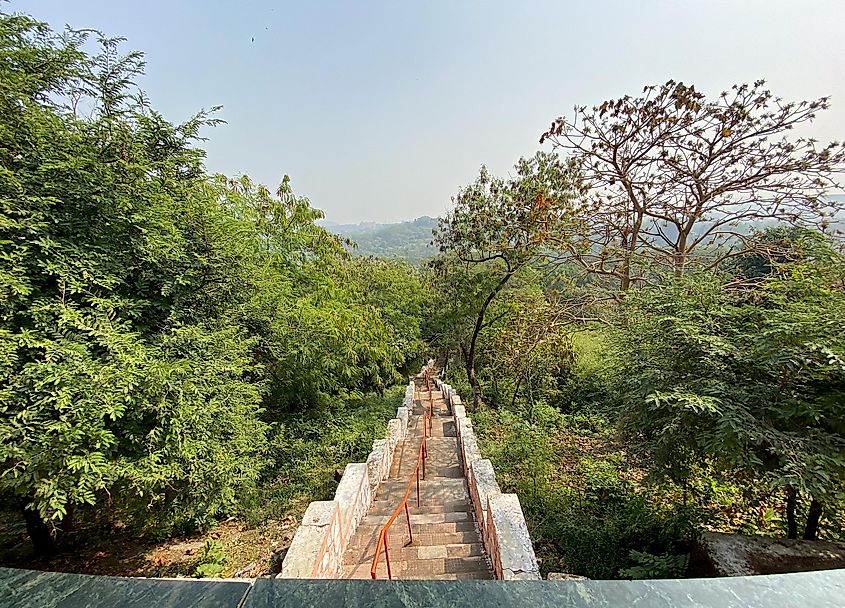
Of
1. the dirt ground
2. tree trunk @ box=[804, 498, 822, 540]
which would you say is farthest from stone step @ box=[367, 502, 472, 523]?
tree trunk @ box=[804, 498, 822, 540]

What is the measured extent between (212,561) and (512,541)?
4.55 metres

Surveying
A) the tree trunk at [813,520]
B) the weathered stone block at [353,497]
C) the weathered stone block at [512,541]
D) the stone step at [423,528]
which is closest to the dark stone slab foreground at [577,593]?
the weathered stone block at [512,541]

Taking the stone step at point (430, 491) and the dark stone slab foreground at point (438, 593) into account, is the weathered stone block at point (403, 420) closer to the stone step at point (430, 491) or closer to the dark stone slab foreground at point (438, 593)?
the stone step at point (430, 491)

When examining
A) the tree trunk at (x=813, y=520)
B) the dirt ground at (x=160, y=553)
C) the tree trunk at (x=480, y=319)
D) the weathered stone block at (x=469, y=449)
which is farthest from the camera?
the tree trunk at (x=480, y=319)

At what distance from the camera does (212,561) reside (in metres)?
5.77

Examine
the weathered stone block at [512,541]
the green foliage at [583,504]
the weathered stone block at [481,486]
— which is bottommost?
the green foliage at [583,504]

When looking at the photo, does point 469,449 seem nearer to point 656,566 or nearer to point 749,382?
point 656,566

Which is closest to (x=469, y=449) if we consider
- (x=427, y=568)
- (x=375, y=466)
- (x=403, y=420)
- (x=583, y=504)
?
(x=375, y=466)

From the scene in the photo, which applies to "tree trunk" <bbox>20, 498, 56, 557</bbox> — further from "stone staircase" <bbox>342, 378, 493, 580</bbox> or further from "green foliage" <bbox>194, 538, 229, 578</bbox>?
"stone staircase" <bbox>342, 378, 493, 580</bbox>

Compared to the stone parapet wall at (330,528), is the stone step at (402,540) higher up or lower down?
lower down

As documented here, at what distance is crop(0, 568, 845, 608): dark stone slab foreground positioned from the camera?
2.77 ft

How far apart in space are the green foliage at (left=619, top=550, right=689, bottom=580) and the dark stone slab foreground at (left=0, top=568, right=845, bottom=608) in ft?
17.1

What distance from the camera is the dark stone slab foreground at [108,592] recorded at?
0.85 metres

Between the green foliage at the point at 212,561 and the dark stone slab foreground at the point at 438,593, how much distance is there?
234 inches
